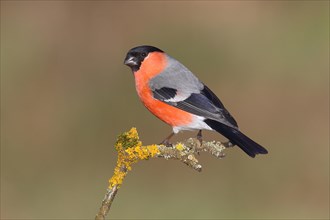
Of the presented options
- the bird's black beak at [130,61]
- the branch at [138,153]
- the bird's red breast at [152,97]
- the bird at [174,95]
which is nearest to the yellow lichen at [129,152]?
the branch at [138,153]

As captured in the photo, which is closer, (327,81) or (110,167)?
(110,167)

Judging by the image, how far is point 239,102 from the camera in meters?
10.5

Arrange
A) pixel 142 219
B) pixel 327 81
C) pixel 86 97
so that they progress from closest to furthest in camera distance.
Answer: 1. pixel 142 219
2. pixel 86 97
3. pixel 327 81

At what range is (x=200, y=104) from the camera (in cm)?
514

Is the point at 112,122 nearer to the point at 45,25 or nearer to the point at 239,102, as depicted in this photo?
the point at 239,102

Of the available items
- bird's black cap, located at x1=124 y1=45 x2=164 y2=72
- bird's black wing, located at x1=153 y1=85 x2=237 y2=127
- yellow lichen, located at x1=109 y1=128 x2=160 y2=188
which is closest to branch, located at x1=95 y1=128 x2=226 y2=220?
yellow lichen, located at x1=109 y1=128 x2=160 y2=188

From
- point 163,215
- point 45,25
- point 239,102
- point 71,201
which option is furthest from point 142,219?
point 45,25

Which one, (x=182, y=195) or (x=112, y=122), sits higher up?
(x=112, y=122)

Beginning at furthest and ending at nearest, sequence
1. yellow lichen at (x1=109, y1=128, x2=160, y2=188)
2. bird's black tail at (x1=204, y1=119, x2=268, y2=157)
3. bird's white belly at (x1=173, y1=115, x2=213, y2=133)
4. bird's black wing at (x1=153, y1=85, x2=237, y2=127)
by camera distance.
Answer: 1. bird's white belly at (x1=173, y1=115, x2=213, y2=133)
2. bird's black wing at (x1=153, y1=85, x2=237, y2=127)
3. bird's black tail at (x1=204, y1=119, x2=268, y2=157)
4. yellow lichen at (x1=109, y1=128, x2=160, y2=188)

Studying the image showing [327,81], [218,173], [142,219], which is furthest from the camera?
[327,81]

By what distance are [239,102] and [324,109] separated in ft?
3.80

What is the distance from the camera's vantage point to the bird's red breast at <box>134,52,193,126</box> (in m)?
5.21

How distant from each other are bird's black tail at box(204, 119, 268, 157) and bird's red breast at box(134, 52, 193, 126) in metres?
0.20

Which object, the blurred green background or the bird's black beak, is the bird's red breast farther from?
the blurred green background
